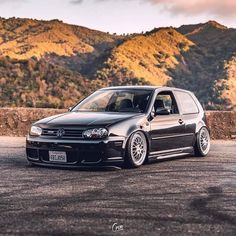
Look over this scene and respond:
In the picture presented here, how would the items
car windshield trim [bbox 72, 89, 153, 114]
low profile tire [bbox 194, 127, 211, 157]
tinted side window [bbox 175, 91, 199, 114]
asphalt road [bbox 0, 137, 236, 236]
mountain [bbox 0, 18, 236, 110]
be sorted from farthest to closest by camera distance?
mountain [bbox 0, 18, 236, 110], low profile tire [bbox 194, 127, 211, 157], tinted side window [bbox 175, 91, 199, 114], car windshield trim [bbox 72, 89, 153, 114], asphalt road [bbox 0, 137, 236, 236]

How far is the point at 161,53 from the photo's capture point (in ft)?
339

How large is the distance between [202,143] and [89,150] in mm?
3390

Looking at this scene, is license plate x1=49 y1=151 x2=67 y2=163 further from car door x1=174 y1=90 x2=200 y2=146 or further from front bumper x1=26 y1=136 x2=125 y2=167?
car door x1=174 y1=90 x2=200 y2=146

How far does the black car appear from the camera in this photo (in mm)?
9359

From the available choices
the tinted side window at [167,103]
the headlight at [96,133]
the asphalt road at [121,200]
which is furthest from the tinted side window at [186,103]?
the headlight at [96,133]

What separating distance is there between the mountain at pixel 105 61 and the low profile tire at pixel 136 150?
36.1 metres

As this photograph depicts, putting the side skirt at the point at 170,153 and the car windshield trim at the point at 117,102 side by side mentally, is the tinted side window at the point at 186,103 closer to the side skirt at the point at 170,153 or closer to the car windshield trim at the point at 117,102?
the side skirt at the point at 170,153

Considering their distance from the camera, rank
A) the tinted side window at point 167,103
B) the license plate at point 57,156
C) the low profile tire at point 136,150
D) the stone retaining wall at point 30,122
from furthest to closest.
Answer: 1. the stone retaining wall at point 30,122
2. the tinted side window at point 167,103
3. the low profile tire at point 136,150
4. the license plate at point 57,156

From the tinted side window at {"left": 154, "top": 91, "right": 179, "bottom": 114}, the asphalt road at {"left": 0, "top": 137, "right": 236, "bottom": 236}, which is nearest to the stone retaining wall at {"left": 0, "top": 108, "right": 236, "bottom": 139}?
the tinted side window at {"left": 154, "top": 91, "right": 179, "bottom": 114}

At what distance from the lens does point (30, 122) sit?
1856 centimetres

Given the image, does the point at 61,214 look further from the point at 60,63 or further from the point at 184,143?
the point at 60,63

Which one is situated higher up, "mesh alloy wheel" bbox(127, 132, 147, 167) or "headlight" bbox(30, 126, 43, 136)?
"headlight" bbox(30, 126, 43, 136)

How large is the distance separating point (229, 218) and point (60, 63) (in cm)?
9112

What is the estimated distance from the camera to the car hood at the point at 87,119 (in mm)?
9484
